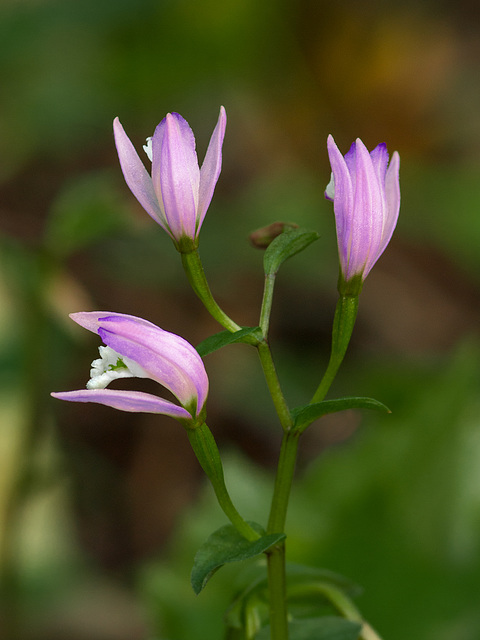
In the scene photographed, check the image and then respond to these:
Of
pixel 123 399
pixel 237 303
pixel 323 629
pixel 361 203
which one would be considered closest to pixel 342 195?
pixel 361 203

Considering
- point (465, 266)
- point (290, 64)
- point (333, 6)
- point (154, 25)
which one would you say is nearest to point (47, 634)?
point (465, 266)

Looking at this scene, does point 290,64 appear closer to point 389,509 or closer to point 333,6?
point 333,6

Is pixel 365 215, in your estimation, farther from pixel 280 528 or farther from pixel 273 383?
pixel 280 528

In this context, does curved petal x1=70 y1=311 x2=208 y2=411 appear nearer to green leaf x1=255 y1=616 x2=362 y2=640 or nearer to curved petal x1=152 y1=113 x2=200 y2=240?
curved petal x1=152 y1=113 x2=200 y2=240

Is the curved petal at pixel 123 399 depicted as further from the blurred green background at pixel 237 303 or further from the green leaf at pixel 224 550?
the blurred green background at pixel 237 303

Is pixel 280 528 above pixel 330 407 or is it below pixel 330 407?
below

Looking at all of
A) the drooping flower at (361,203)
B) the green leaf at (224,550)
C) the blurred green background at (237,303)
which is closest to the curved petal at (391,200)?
the drooping flower at (361,203)

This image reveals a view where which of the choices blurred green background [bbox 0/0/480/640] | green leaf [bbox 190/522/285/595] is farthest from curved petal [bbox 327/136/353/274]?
blurred green background [bbox 0/0/480/640]
